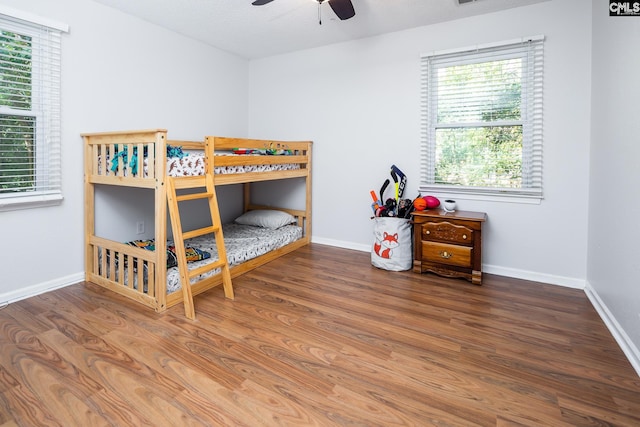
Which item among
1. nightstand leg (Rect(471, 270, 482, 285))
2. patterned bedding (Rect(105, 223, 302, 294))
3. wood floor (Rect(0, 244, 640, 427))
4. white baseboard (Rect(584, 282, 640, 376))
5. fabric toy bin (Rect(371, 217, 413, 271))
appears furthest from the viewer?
fabric toy bin (Rect(371, 217, 413, 271))

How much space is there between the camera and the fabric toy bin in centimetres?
304

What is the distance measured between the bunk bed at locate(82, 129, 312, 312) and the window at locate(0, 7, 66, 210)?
9.5 inches

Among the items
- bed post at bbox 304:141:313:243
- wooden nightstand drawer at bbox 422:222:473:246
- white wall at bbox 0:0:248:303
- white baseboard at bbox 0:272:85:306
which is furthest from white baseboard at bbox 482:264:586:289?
white baseboard at bbox 0:272:85:306

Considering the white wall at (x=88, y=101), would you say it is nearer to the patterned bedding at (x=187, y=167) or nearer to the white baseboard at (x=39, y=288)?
the white baseboard at (x=39, y=288)

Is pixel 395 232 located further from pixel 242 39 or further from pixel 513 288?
pixel 242 39

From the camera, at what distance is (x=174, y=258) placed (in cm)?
→ 258

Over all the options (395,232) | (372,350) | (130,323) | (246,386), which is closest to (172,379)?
(246,386)

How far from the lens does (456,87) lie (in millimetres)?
3090

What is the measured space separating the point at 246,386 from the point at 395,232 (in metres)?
1.93

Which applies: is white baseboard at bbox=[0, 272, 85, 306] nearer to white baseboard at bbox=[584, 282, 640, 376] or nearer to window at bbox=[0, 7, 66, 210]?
window at bbox=[0, 7, 66, 210]

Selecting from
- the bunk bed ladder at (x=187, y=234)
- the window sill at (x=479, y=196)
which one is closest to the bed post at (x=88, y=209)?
the bunk bed ladder at (x=187, y=234)

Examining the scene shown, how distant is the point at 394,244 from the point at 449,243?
0.46 meters

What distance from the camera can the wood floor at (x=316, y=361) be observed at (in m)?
1.34

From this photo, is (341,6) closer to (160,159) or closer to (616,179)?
(160,159)
